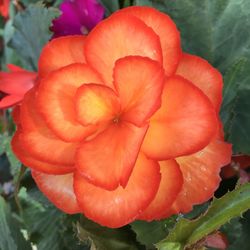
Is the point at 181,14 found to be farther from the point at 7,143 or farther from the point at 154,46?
the point at 7,143

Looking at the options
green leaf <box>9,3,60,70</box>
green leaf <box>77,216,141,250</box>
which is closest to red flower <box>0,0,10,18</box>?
green leaf <box>9,3,60,70</box>

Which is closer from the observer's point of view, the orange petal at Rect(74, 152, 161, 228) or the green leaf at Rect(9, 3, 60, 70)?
the orange petal at Rect(74, 152, 161, 228)

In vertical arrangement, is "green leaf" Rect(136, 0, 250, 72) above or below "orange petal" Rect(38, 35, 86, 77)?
below

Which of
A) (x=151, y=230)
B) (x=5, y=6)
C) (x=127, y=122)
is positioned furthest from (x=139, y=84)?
(x=5, y=6)

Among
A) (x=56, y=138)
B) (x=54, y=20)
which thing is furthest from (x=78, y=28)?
(x=56, y=138)

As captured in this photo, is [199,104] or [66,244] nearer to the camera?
[199,104]

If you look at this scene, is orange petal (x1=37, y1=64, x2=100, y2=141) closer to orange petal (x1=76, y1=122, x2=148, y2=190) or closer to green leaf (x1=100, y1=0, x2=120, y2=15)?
orange petal (x1=76, y1=122, x2=148, y2=190)

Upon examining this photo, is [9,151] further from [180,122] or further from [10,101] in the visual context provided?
[180,122]
